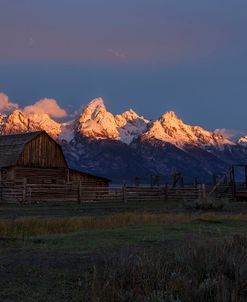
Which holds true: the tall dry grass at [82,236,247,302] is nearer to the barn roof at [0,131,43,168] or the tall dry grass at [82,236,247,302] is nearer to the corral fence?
the corral fence

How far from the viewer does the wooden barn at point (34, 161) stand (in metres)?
46.1

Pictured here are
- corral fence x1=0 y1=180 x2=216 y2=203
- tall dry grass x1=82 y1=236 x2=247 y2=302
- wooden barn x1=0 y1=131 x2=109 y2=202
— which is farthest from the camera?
wooden barn x1=0 y1=131 x2=109 y2=202

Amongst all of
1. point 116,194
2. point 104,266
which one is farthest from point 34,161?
point 104,266

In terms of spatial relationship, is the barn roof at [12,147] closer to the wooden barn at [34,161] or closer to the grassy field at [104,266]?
the wooden barn at [34,161]

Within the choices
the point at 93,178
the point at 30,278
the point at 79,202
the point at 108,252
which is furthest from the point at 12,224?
the point at 93,178

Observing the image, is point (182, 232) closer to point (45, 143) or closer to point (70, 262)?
point (70, 262)

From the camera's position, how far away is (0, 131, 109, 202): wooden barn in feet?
151

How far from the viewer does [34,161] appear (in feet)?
160

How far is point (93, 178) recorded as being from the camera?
55.1 m

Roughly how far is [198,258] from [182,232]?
602 cm

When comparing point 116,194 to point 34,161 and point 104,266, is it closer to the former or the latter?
point 34,161

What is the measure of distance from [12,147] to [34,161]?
8.61ft

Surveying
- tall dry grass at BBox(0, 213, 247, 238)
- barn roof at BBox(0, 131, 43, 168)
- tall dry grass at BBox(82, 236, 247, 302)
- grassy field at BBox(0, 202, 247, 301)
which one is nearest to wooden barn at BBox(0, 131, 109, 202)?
barn roof at BBox(0, 131, 43, 168)

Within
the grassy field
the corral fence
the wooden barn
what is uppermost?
the wooden barn
